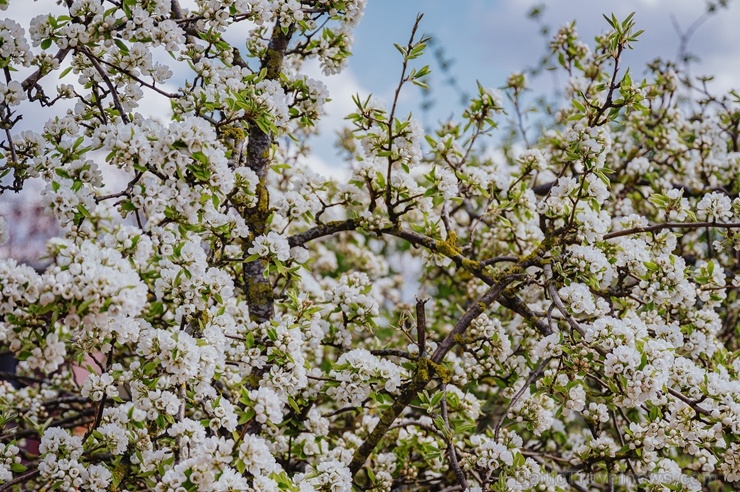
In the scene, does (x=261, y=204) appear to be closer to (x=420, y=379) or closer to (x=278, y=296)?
(x=278, y=296)

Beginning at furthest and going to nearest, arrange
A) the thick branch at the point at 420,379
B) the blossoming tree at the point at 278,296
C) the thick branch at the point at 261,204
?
the thick branch at the point at 261,204 → the thick branch at the point at 420,379 → the blossoming tree at the point at 278,296

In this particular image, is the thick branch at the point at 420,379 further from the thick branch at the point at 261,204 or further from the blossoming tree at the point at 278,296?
the thick branch at the point at 261,204

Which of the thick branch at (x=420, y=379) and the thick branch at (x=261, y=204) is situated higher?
the thick branch at (x=261, y=204)

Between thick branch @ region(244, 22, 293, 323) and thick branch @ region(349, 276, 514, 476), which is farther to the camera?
thick branch @ region(244, 22, 293, 323)

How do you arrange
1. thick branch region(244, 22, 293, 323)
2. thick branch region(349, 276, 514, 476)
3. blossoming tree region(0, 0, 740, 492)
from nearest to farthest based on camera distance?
blossoming tree region(0, 0, 740, 492) < thick branch region(349, 276, 514, 476) < thick branch region(244, 22, 293, 323)

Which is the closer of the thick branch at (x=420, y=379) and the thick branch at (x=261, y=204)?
the thick branch at (x=420, y=379)

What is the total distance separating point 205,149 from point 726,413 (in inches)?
89.3

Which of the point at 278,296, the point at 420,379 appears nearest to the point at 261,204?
the point at 278,296

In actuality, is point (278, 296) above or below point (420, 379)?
above

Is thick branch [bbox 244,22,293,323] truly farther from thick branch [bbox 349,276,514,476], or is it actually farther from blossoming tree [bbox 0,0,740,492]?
thick branch [bbox 349,276,514,476]

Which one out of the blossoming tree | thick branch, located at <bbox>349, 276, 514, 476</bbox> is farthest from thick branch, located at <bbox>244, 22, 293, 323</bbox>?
thick branch, located at <bbox>349, 276, 514, 476</bbox>

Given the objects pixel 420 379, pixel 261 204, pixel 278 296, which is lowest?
pixel 420 379

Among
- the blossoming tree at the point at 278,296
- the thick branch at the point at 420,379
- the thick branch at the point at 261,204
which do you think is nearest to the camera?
the blossoming tree at the point at 278,296

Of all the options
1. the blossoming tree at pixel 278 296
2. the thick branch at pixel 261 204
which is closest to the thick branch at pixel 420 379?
the blossoming tree at pixel 278 296
